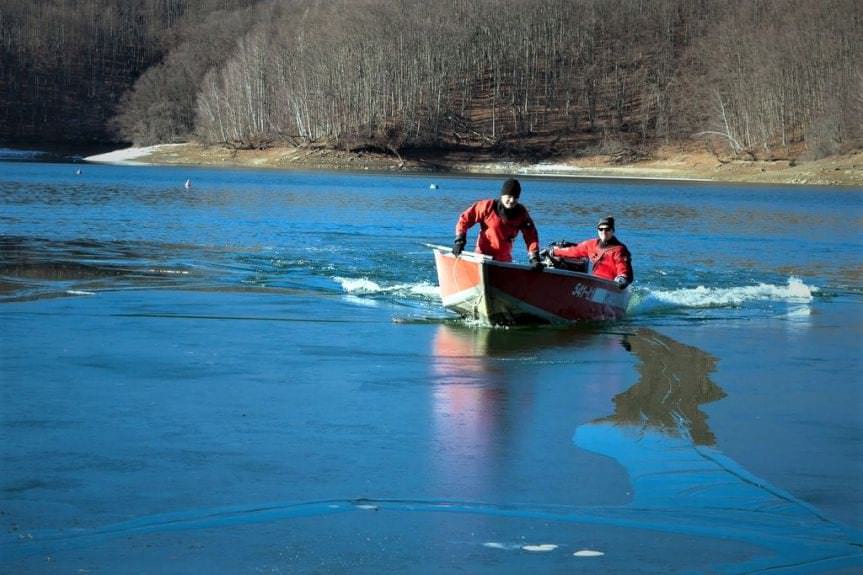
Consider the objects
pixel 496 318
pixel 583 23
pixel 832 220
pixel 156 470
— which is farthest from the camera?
pixel 583 23

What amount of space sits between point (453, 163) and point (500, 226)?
9424 centimetres

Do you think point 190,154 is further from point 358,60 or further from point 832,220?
point 832,220

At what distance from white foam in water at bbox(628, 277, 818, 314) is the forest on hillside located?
73.7 meters

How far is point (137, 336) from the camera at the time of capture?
13852 millimetres

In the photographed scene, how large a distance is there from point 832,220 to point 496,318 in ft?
108

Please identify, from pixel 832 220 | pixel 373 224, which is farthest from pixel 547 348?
pixel 832 220

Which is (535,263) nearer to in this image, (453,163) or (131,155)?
(453,163)

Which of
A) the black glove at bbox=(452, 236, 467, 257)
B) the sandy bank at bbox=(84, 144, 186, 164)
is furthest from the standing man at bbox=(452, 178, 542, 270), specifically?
the sandy bank at bbox=(84, 144, 186, 164)

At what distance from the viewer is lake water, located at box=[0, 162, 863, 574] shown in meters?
6.86

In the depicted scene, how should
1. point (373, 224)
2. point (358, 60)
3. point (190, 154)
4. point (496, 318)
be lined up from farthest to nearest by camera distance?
point (358, 60) < point (190, 154) < point (373, 224) < point (496, 318)

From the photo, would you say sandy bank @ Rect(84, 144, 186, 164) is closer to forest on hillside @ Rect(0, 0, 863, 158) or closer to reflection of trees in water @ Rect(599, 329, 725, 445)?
forest on hillside @ Rect(0, 0, 863, 158)

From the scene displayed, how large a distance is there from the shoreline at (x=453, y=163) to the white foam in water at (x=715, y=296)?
242 feet

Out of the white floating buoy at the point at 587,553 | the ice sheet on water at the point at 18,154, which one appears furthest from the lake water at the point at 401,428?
the ice sheet on water at the point at 18,154

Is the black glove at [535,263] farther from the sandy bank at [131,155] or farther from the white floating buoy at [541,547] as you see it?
the sandy bank at [131,155]
